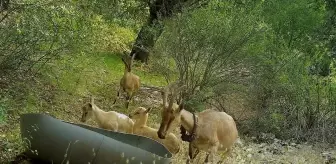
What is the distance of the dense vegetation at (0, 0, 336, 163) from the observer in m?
10.8

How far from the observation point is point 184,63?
15.2 meters

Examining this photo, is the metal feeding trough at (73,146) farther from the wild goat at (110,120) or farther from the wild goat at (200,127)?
the wild goat at (110,120)

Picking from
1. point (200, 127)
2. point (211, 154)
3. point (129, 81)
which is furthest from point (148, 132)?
point (129, 81)

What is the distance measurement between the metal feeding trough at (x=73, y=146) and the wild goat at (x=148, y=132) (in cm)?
139

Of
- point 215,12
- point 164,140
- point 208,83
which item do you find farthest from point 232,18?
point 164,140

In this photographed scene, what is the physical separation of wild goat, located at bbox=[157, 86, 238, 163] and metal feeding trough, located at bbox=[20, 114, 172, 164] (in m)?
0.83

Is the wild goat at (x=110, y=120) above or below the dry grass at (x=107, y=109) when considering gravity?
above

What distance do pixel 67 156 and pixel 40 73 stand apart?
480cm

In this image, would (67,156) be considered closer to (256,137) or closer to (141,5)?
(256,137)

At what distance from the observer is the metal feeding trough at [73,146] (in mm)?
7449

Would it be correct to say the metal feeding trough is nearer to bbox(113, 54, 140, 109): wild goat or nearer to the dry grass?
the dry grass

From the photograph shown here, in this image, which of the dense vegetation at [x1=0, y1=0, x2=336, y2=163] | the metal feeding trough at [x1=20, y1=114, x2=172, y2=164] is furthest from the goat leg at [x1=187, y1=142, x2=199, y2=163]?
the dense vegetation at [x1=0, y1=0, x2=336, y2=163]

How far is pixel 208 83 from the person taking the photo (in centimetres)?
→ 1505

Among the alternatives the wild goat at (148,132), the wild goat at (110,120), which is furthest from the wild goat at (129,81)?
the wild goat at (110,120)
